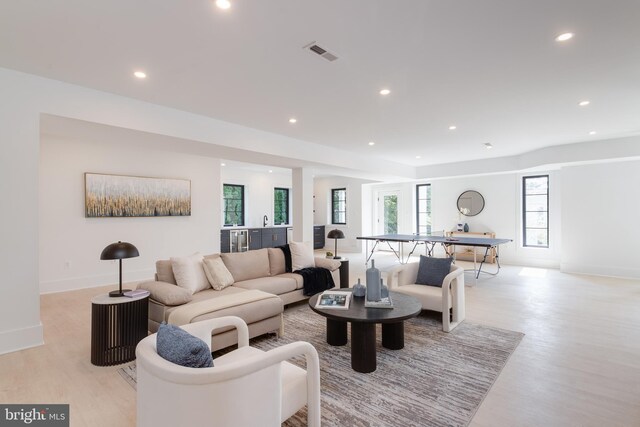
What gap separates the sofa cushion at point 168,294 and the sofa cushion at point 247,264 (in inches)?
34.8

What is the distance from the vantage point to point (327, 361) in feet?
9.28

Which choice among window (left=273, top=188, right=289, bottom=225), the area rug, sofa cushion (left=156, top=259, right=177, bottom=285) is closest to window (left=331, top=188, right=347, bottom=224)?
window (left=273, top=188, right=289, bottom=225)

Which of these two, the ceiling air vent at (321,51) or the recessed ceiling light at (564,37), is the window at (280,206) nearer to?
the ceiling air vent at (321,51)

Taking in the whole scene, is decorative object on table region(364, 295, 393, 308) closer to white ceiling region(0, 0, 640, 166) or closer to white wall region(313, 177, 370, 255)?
white ceiling region(0, 0, 640, 166)

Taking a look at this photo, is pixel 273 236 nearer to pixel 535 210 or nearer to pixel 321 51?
pixel 535 210

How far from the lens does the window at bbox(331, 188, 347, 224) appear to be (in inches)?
442

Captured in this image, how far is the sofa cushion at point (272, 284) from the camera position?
3.83 m

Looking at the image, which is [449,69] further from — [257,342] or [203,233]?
[203,233]

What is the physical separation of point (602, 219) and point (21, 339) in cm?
941

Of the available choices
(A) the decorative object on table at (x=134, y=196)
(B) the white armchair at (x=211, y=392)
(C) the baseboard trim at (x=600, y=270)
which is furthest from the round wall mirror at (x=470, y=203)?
(B) the white armchair at (x=211, y=392)

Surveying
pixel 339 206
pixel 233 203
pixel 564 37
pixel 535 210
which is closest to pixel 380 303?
pixel 564 37

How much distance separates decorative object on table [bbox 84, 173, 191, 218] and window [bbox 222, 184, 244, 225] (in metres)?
2.31

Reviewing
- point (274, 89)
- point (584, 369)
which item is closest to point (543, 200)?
point (584, 369)

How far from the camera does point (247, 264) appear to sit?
4176mm
